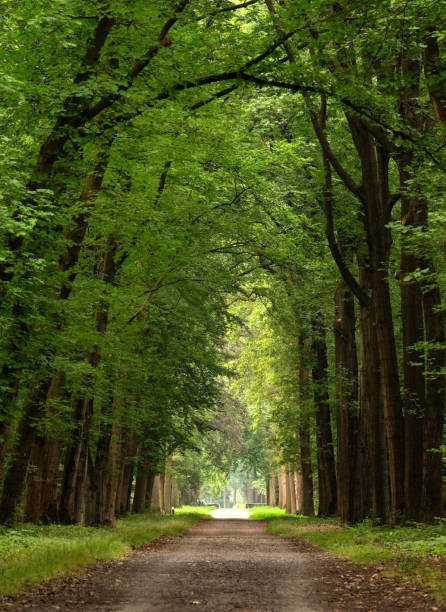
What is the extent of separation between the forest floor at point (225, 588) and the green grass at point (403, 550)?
24cm

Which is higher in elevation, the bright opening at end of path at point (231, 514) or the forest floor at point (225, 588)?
the bright opening at end of path at point (231, 514)

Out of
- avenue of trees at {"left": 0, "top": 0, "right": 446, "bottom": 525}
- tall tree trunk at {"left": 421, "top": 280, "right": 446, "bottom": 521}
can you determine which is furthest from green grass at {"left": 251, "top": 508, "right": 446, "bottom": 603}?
avenue of trees at {"left": 0, "top": 0, "right": 446, "bottom": 525}

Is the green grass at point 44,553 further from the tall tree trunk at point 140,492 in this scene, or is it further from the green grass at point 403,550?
the tall tree trunk at point 140,492

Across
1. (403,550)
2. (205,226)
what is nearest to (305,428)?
(205,226)

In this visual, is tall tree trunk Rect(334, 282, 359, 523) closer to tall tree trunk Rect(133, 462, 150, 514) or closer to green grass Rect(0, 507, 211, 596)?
green grass Rect(0, 507, 211, 596)

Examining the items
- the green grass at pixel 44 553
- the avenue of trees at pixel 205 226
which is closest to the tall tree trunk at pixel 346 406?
the avenue of trees at pixel 205 226

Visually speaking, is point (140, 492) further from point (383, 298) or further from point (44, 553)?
point (44, 553)

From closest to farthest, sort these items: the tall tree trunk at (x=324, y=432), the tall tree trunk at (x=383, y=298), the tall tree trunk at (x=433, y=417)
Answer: the tall tree trunk at (x=433, y=417) → the tall tree trunk at (x=383, y=298) → the tall tree trunk at (x=324, y=432)

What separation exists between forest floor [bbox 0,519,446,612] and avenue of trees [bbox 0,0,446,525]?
304 centimetres

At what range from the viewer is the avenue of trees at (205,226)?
11.8 m

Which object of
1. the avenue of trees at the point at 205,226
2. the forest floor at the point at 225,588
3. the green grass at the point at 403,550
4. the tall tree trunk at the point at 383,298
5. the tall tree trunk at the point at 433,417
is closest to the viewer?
the forest floor at the point at 225,588

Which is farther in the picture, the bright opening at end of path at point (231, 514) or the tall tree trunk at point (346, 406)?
the bright opening at end of path at point (231, 514)

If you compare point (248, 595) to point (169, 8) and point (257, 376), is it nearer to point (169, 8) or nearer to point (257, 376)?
point (169, 8)

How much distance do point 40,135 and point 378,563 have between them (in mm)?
8995
